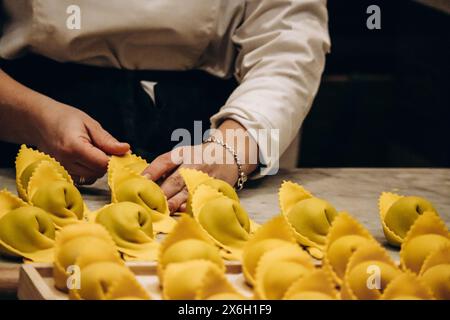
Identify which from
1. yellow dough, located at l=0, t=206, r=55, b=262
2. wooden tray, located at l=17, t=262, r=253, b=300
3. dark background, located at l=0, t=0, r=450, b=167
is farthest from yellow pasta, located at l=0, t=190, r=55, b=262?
dark background, located at l=0, t=0, r=450, b=167

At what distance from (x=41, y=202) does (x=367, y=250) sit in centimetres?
56

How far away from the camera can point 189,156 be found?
70.4 inches

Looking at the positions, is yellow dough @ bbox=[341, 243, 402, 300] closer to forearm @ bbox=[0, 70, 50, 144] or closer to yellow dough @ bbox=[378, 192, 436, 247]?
yellow dough @ bbox=[378, 192, 436, 247]

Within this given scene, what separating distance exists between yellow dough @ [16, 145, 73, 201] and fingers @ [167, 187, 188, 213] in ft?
0.62

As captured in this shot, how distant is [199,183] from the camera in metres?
1.64

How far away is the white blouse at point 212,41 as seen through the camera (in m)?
1.98

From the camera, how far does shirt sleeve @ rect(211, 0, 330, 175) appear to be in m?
1.93

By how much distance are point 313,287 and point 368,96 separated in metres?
3.11

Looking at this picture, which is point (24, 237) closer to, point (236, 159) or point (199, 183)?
point (199, 183)

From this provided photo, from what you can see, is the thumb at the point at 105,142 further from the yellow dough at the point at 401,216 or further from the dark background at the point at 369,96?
the dark background at the point at 369,96

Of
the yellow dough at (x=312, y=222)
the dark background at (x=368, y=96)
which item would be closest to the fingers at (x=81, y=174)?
the yellow dough at (x=312, y=222)

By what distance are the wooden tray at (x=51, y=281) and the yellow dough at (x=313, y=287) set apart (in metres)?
0.16

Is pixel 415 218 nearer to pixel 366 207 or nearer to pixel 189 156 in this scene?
pixel 366 207

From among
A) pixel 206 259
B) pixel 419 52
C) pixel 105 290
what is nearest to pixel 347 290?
pixel 206 259
